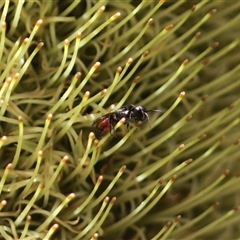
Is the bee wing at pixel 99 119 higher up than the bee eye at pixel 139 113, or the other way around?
the bee eye at pixel 139 113

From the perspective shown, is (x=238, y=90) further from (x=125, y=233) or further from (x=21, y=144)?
(x=21, y=144)

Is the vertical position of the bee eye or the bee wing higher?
the bee eye

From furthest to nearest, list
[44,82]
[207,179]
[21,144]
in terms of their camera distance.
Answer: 1. [207,179]
2. [44,82]
3. [21,144]

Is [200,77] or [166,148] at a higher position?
[200,77]

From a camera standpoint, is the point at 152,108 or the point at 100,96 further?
the point at 152,108

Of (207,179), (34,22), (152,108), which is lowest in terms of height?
(207,179)

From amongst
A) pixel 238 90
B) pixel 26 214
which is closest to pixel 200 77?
pixel 238 90

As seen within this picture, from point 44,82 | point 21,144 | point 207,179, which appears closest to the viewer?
point 21,144
